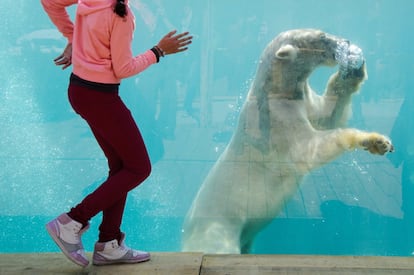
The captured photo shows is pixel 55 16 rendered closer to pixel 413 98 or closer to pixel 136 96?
pixel 136 96

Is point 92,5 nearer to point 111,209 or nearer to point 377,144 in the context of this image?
point 111,209

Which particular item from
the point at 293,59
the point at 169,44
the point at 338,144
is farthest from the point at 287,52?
the point at 169,44

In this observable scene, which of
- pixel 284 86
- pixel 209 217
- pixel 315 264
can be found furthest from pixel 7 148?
pixel 315 264

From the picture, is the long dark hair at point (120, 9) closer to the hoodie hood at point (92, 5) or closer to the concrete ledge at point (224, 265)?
the hoodie hood at point (92, 5)

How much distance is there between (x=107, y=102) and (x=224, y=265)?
86 centimetres

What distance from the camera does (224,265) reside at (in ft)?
6.41

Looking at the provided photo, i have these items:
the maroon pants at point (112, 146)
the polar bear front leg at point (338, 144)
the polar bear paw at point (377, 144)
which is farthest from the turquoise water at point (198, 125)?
the maroon pants at point (112, 146)

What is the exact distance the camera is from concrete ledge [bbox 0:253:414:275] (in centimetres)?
188

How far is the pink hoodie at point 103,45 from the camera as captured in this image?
1637mm

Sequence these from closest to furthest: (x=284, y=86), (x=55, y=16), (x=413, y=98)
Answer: (x=55, y=16) < (x=413, y=98) < (x=284, y=86)

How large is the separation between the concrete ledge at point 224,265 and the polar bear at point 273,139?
1281 millimetres

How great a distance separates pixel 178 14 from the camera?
3287 mm

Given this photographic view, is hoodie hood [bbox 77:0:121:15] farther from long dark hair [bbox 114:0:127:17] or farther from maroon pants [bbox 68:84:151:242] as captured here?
maroon pants [bbox 68:84:151:242]

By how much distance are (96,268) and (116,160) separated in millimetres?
467
